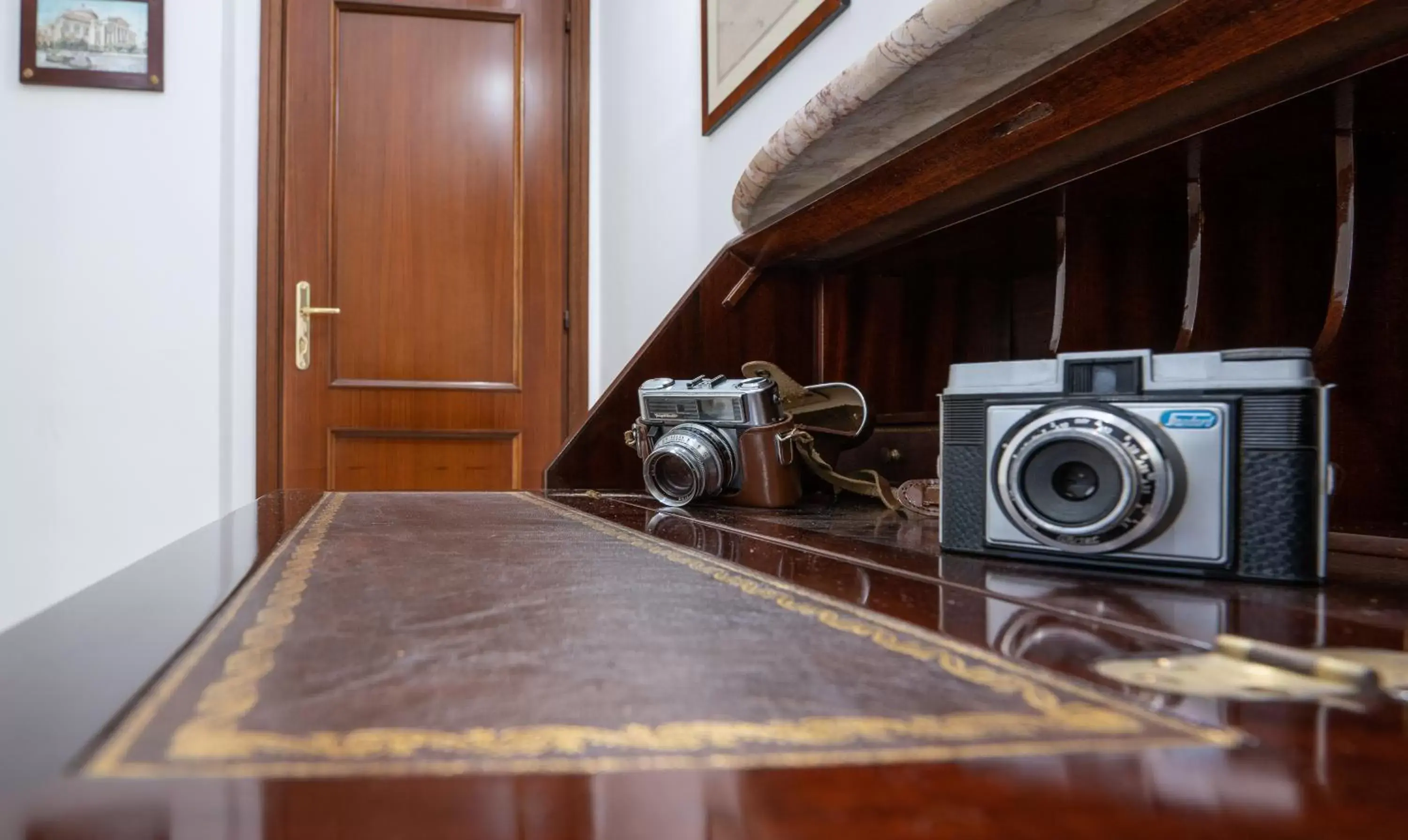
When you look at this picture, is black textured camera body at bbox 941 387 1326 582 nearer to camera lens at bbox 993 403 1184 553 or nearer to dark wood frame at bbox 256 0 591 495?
camera lens at bbox 993 403 1184 553

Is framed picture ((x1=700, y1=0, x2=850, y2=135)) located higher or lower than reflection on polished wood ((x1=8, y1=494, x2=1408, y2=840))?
higher

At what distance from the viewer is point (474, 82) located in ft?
6.57

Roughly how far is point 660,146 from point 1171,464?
1319 millimetres

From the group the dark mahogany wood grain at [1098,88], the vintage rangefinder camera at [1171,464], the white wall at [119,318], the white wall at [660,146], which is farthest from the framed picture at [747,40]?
the white wall at [119,318]

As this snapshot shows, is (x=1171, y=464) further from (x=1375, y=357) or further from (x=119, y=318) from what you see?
(x=119, y=318)

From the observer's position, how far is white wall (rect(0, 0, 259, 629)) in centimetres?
175

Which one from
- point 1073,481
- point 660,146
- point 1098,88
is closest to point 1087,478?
point 1073,481

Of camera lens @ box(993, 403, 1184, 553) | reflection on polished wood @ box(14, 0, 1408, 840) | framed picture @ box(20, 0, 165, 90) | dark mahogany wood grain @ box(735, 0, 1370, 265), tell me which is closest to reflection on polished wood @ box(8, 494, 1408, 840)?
reflection on polished wood @ box(14, 0, 1408, 840)

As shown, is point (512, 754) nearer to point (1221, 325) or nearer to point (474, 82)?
point (1221, 325)

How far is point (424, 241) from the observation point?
1.96 meters

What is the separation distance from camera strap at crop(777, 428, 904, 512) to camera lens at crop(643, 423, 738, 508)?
50 mm

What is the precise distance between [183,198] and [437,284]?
0.49 m

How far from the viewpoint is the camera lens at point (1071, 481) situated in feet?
1.39

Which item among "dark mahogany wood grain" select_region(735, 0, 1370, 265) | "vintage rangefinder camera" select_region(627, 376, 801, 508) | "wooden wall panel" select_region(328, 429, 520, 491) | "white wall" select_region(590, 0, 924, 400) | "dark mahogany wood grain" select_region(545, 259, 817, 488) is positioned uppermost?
"white wall" select_region(590, 0, 924, 400)
